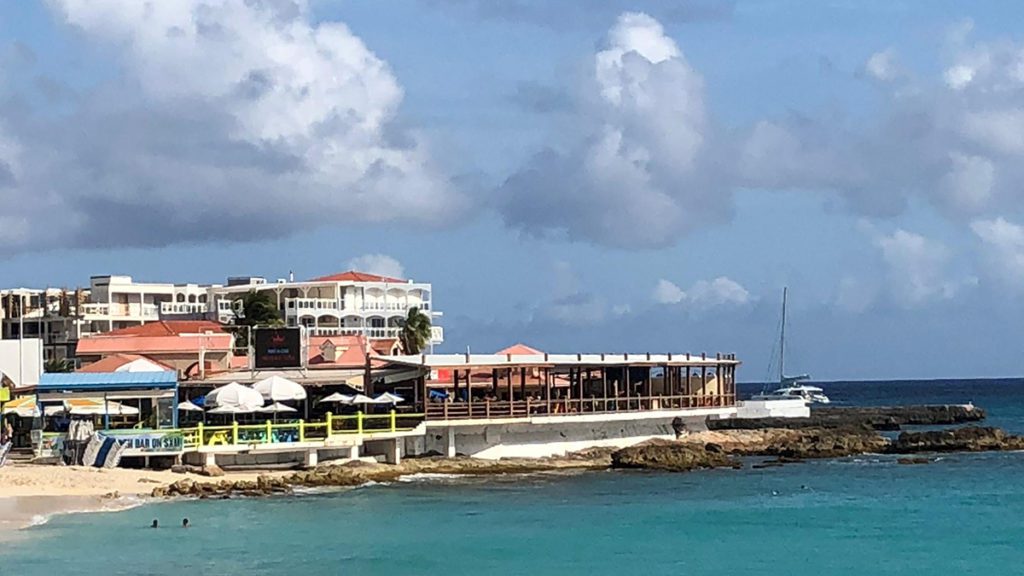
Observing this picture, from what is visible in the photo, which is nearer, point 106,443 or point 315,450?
point 106,443

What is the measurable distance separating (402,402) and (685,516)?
46.7 ft

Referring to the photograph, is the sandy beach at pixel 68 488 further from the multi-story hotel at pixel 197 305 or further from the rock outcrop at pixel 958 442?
the multi-story hotel at pixel 197 305

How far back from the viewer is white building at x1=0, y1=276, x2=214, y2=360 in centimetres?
9869

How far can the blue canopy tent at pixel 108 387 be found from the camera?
45000 millimetres

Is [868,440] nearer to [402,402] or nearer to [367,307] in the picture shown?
[402,402]

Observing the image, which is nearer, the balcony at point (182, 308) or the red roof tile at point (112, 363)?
the red roof tile at point (112, 363)

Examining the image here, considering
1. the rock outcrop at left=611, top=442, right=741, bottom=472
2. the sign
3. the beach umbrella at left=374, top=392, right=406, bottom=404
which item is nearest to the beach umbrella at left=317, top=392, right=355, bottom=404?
the beach umbrella at left=374, top=392, right=406, bottom=404

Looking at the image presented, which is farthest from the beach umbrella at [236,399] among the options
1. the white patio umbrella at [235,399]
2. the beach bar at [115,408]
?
the beach bar at [115,408]

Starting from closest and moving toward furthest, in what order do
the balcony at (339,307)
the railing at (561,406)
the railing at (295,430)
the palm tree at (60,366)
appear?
the railing at (295,430) < the railing at (561,406) < the palm tree at (60,366) < the balcony at (339,307)

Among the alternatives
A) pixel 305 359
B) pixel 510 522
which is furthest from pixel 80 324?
pixel 510 522

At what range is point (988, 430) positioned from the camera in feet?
211

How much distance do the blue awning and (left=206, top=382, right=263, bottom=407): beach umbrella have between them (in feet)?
5.75

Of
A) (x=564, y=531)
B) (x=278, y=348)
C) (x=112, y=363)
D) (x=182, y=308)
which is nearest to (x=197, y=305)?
(x=182, y=308)

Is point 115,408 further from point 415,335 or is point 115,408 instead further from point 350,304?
point 350,304
